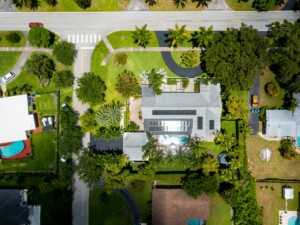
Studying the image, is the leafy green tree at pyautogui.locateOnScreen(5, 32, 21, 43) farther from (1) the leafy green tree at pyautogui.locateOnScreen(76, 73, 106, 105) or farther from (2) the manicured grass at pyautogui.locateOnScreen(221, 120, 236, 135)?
(2) the manicured grass at pyautogui.locateOnScreen(221, 120, 236, 135)

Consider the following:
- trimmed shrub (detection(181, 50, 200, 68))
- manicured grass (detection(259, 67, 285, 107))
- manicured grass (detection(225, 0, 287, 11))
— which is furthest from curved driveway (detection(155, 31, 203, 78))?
manicured grass (detection(225, 0, 287, 11))

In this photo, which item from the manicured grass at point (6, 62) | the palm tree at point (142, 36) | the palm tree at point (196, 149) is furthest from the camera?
the manicured grass at point (6, 62)

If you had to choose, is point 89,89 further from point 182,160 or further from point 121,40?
point 182,160

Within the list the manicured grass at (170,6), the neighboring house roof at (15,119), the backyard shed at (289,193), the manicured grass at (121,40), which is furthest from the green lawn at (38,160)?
the backyard shed at (289,193)

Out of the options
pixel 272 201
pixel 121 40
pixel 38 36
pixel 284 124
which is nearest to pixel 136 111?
pixel 121 40

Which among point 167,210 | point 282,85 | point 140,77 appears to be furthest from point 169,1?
point 167,210

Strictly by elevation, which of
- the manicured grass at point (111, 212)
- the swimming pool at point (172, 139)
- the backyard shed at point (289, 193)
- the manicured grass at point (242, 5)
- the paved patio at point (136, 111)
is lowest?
the manicured grass at point (111, 212)

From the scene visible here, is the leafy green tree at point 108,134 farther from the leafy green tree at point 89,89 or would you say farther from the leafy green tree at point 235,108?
the leafy green tree at point 235,108
